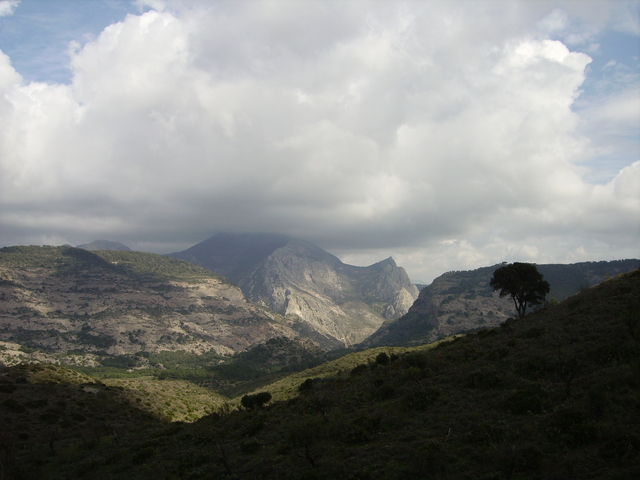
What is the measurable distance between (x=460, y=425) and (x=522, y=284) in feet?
225

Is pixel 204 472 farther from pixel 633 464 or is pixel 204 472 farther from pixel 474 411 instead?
pixel 633 464

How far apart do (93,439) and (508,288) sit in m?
93.6

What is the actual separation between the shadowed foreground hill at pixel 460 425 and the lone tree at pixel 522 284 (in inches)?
1128

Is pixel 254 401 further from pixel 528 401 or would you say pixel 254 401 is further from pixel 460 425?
pixel 528 401

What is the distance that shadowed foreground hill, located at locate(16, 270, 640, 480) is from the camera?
21.2m

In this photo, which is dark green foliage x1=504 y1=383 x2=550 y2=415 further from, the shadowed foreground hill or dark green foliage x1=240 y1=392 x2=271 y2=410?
dark green foliage x1=240 y1=392 x2=271 y2=410

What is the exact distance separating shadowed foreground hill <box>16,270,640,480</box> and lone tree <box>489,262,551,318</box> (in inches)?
1128

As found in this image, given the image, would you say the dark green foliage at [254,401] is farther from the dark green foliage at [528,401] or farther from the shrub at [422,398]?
the dark green foliage at [528,401]

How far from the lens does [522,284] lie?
276 feet

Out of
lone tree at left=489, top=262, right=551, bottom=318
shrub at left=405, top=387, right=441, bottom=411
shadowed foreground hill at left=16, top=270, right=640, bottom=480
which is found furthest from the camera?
lone tree at left=489, top=262, right=551, bottom=318

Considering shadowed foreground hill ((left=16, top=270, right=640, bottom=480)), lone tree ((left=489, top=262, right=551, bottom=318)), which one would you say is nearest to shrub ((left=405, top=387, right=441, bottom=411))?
shadowed foreground hill ((left=16, top=270, right=640, bottom=480))

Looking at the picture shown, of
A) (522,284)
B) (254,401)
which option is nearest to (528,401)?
(254,401)

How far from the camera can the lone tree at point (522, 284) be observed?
275ft

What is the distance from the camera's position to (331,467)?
25078 millimetres
